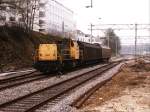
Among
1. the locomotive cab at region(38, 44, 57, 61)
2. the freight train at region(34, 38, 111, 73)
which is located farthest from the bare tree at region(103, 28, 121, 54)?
the locomotive cab at region(38, 44, 57, 61)

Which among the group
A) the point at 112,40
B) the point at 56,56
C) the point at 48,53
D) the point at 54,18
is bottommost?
the point at 56,56

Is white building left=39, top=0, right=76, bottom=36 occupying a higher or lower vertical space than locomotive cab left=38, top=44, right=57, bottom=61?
higher

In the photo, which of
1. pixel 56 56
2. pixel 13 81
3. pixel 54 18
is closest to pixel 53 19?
pixel 54 18

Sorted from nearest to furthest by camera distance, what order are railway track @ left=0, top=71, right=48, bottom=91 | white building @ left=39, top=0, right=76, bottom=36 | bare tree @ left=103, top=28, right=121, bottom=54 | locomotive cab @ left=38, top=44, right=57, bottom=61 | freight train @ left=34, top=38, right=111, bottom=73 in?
railway track @ left=0, top=71, right=48, bottom=91, freight train @ left=34, top=38, right=111, bottom=73, locomotive cab @ left=38, top=44, right=57, bottom=61, white building @ left=39, top=0, right=76, bottom=36, bare tree @ left=103, top=28, right=121, bottom=54

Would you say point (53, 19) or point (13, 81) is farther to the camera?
point (53, 19)

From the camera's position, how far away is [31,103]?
15039 millimetres

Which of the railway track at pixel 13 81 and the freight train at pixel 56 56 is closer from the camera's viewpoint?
the railway track at pixel 13 81

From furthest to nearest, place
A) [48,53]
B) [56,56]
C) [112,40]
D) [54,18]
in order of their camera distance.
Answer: [112,40] → [54,18] → [48,53] → [56,56]

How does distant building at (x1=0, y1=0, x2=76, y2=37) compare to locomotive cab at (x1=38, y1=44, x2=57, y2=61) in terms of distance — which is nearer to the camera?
locomotive cab at (x1=38, y1=44, x2=57, y2=61)

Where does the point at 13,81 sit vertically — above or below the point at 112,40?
below

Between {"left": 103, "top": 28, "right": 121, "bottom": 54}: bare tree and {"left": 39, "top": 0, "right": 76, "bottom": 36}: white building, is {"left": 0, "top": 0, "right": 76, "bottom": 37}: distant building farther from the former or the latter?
{"left": 103, "top": 28, "right": 121, "bottom": 54}: bare tree

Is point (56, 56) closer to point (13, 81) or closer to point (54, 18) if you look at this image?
point (13, 81)

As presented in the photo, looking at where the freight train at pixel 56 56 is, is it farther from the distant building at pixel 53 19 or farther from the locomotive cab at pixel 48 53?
the distant building at pixel 53 19

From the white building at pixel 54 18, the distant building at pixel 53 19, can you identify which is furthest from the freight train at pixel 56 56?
the white building at pixel 54 18
